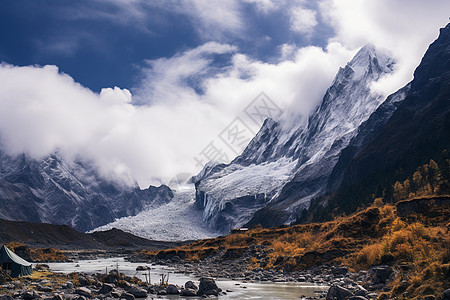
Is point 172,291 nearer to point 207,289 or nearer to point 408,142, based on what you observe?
point 207,289

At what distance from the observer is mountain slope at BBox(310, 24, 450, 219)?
102250 millimetres

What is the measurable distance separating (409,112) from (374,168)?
2548 cm

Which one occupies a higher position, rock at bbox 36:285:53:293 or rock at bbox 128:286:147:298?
rock at bbox 36:285:53:293

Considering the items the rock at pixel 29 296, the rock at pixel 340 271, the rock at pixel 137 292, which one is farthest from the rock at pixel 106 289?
the rock at pixel 340 271

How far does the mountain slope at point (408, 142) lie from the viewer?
102 m

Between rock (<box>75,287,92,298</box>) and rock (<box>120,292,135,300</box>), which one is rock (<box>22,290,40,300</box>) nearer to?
rock (<box>75,287,92,298</box>)

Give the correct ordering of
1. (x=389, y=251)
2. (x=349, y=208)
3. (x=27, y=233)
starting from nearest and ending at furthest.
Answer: (x=389, y=251), (x=349, y=208), (x=27, y=233)

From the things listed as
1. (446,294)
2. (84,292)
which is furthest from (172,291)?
(446,294)

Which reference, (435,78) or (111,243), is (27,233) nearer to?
(111,243)

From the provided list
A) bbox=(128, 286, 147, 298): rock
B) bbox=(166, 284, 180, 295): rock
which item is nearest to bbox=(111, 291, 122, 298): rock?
bbox=(128, 286, 147, 298): rock

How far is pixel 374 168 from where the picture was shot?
416ft

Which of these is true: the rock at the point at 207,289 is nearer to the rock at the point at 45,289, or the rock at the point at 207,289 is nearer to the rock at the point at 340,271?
the rock at the point at 45,289

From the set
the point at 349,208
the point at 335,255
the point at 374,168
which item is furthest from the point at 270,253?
the point at 374,168

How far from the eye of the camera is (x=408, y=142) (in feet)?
386
